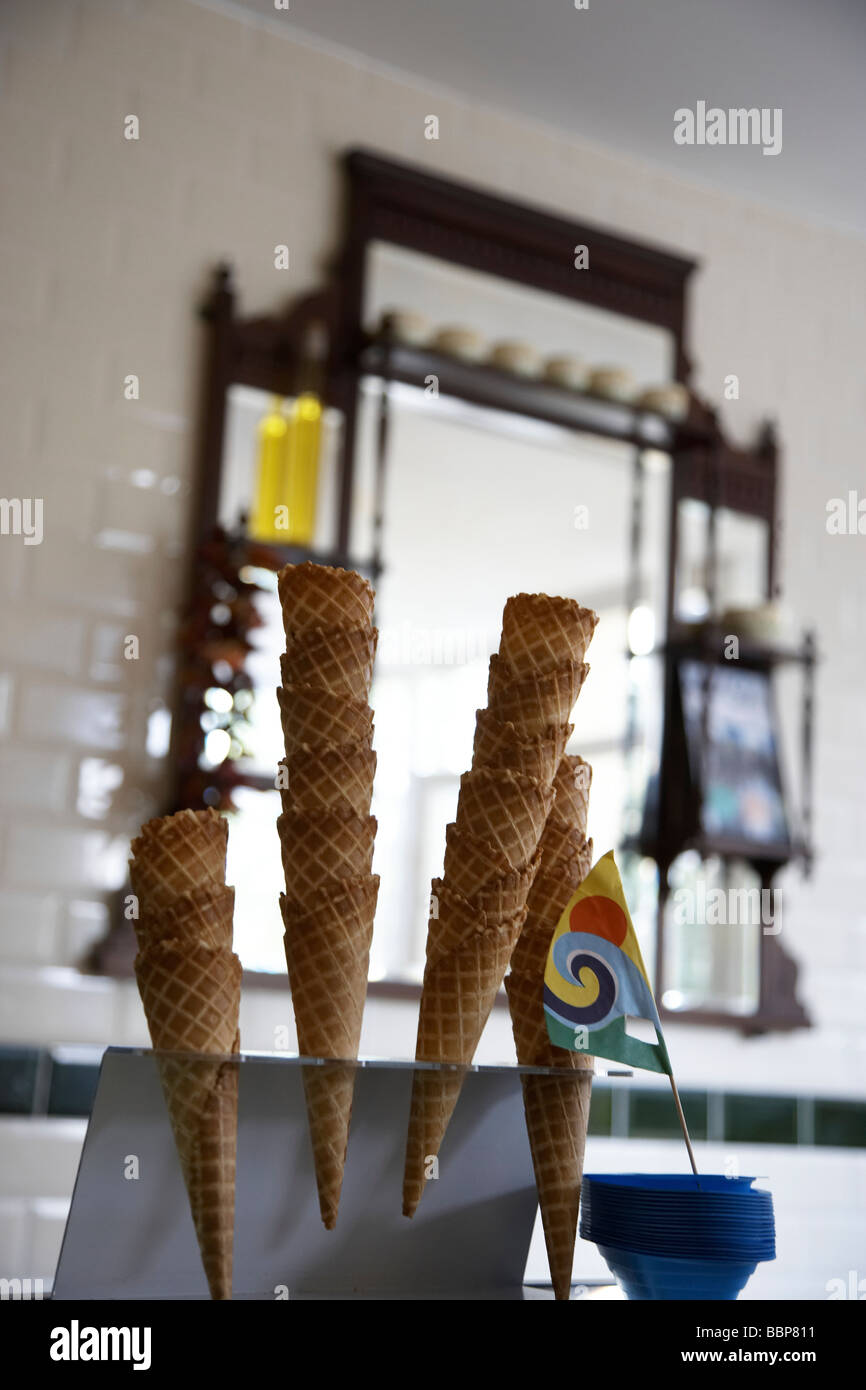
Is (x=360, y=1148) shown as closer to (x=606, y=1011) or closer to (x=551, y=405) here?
(x=606, y=1011)

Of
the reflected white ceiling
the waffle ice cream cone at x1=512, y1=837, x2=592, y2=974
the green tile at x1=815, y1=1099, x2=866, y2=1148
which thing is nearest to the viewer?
the waffle ice cream cone at x1=512, y1=837, x2=592, y2=974

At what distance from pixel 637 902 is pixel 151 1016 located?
8.30ft

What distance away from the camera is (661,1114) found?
329cm

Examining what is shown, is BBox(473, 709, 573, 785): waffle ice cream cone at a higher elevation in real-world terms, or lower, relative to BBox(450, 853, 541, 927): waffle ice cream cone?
higher

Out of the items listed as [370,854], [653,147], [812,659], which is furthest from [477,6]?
[370,854]

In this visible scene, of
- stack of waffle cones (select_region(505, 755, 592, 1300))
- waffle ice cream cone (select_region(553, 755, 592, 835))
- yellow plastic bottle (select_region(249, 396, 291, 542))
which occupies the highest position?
yellow plastic bottle (select_region(249, 396, 291, 542))

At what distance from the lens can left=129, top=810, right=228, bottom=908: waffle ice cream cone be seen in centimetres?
97

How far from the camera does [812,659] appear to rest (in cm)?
356

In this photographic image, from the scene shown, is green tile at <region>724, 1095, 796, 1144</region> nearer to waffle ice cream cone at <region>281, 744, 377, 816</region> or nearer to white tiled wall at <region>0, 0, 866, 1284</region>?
white tiled wall at <region>0, 0, 866, 1284</region>

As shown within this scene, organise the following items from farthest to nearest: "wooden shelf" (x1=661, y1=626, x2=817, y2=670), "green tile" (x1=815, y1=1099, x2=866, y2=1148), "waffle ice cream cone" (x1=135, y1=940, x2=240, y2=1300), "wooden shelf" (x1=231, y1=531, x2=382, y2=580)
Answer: "green tile" (x1=815, y1=1099, x2=866, y2=1148)
"wooden shelf" (x1=661, y1=626, x2=817, y2=670)
"wooden shelf" (x1=231, y1=531, x2=382, y2=580)
"waffle ice cream cone" (x1=135, y1=940, x2=240, y2=1300)

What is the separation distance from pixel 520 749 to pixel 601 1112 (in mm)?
2340

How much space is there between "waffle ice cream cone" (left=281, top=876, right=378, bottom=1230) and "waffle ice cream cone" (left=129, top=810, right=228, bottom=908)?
0.09m

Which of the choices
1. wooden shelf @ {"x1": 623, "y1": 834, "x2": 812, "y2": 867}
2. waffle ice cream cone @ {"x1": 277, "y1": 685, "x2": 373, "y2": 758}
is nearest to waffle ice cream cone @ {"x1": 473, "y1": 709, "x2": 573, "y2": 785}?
waffle ice cream cone @ {"x1": 277, "y1": 685, "x2": 373, "y2": 758}
